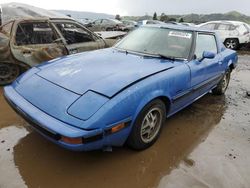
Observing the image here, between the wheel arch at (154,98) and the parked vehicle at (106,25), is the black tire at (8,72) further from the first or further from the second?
the parked vehicle at (106,25)

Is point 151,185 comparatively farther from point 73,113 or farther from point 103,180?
point 73,113

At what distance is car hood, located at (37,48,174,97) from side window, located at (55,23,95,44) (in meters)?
2.31

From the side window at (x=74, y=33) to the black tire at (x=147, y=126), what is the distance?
3.44 metres

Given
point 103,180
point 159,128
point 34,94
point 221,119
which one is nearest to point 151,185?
point 103,180

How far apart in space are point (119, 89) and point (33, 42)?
3.69m

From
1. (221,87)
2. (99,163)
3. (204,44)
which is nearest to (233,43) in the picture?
(221,87)

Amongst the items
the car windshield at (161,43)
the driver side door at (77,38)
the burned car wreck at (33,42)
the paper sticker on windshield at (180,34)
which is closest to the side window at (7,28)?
the burned car wreck at (33,42)

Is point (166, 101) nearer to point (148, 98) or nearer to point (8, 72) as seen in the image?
point (148, 98)

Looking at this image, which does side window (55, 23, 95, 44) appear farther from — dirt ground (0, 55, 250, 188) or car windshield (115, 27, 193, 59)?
dirt ground (0, 55, 250, 188)

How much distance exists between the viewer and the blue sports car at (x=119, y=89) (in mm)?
2467

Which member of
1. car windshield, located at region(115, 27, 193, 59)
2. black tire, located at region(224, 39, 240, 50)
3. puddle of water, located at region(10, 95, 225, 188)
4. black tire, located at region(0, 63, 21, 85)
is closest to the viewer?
puddle of water, located at region(10, 95, 225, 188)

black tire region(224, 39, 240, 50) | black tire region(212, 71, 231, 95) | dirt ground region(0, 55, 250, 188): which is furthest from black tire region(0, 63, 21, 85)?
black tire region(224, 39, 240, 50)

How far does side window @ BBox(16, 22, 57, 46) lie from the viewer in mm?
5403

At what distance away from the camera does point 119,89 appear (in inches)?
106
